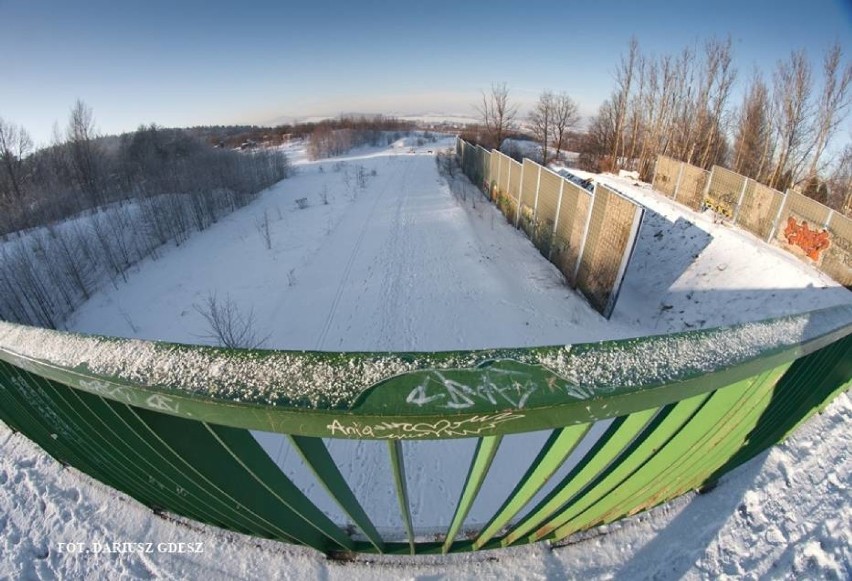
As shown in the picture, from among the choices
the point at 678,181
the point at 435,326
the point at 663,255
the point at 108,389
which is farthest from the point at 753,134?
the point at 108,389

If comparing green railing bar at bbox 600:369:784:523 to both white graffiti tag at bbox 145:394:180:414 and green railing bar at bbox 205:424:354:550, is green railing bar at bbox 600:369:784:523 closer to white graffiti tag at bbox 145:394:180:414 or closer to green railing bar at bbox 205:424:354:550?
green railing bar at bbox 205:424:354:550

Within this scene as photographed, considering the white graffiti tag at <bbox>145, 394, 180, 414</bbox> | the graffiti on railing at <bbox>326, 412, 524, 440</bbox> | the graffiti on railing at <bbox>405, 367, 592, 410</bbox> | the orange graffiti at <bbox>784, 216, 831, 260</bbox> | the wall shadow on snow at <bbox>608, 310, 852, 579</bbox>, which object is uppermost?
the graffiti on railing at <bbox>405, 367, 592, 410</bbox>

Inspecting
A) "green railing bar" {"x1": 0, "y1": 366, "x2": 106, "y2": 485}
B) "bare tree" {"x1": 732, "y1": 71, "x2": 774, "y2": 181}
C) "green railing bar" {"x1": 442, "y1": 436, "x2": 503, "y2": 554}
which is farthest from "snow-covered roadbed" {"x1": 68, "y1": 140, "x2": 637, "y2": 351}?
"bare tree" {"x1": 732, "y1": 71, "x2": 774, "y2": 181}

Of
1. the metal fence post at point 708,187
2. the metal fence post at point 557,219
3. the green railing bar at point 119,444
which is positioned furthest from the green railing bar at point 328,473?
the metal fence post at point 708,187

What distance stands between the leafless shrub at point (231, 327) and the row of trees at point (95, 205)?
5.63 metres

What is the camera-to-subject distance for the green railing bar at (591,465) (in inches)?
46.7

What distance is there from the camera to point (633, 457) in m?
1.41

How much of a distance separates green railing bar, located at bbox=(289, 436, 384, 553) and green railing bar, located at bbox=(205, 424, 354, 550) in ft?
0.46

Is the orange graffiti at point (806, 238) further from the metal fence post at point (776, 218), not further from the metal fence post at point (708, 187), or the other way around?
the metal fence post at point (708, 187)

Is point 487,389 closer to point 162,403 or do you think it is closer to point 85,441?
point 162,403

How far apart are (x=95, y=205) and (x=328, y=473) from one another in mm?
29613

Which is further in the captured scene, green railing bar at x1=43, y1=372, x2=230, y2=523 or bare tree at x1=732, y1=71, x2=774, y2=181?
bare tree at x1=732, y1=71, x2=774, y2=181

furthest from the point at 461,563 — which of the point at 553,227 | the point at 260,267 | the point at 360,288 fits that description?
the point at 260,267

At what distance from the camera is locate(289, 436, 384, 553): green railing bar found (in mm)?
1067
